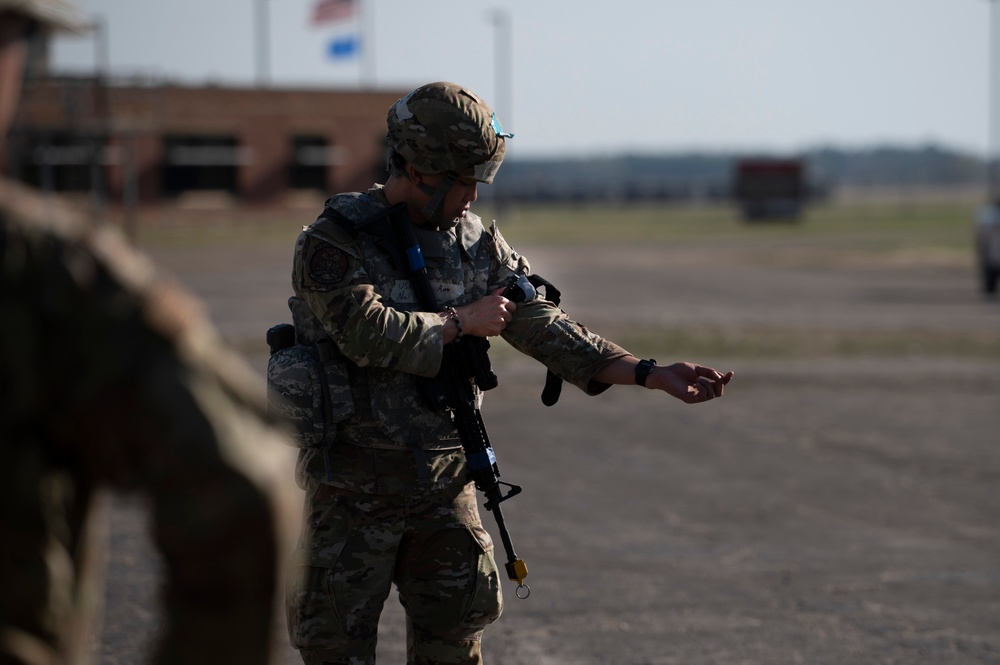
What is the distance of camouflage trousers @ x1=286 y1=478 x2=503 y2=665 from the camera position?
138 inches

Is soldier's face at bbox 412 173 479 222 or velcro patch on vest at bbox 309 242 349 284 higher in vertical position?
soldier's face at bbox 412 173 479 222

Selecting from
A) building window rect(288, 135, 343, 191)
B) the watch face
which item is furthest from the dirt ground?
building window rect(288, 135, 343, 191)

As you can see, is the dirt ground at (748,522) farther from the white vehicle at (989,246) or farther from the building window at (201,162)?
Result: the building window at (201,162)

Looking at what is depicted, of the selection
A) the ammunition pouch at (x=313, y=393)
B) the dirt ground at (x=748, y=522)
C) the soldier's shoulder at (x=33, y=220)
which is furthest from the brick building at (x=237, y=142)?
the soldier's shoulder at (x=33, y=220)

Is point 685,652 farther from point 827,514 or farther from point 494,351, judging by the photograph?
point 494,351

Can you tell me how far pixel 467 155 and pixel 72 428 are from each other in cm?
213

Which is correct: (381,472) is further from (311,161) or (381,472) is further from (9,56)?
(311,161)

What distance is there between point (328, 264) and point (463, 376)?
0.52 meters

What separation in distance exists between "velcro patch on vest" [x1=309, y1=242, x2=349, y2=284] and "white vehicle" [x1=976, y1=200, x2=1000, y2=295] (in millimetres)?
20697

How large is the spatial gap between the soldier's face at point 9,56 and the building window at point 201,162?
2099 inches

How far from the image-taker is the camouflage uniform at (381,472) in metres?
3.46

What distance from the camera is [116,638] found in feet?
17.8

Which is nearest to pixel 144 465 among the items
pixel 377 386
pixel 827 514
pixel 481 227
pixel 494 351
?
pixel 377 386

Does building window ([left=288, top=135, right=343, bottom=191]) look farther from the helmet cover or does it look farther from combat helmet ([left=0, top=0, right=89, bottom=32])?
combat helmet ([left=0, top=0, right=89, bottom=32])
